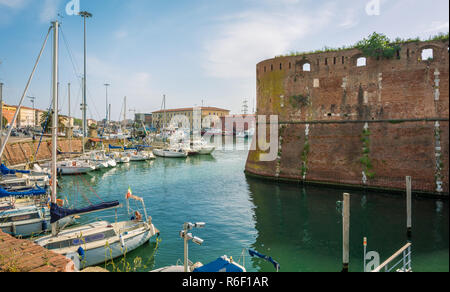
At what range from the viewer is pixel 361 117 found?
25766mm

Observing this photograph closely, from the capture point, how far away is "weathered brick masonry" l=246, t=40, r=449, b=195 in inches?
873

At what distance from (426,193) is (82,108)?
175ft

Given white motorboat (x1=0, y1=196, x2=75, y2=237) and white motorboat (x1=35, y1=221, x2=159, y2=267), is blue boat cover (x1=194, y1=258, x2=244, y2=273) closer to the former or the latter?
white motorboat (x1=35, y1=221, x2=159, y2=267)

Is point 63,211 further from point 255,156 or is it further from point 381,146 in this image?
point 381,146

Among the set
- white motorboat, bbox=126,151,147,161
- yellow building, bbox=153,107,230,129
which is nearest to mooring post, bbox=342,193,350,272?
white motorboat, bbox=126,151,147,161

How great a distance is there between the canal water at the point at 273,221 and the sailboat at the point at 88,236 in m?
0.68

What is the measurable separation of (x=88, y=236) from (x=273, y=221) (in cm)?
1087

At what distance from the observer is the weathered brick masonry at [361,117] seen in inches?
873

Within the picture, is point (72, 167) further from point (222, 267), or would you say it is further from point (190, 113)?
point (190, 113)

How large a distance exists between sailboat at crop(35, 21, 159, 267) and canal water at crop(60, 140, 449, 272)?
0.68 meters

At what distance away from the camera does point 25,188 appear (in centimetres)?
2156

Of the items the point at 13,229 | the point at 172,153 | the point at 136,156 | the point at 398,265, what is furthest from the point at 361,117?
A: the point at 172,153

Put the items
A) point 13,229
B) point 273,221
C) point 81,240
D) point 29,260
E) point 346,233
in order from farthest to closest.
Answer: point 273,221, point 13,229, point 81,240, point 346,233, point 29,260
